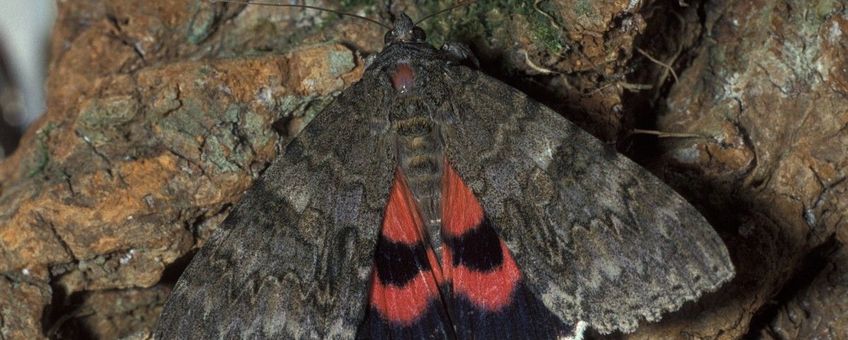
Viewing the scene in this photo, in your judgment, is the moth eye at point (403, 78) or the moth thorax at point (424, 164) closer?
the moth thorax at point (424, 164)

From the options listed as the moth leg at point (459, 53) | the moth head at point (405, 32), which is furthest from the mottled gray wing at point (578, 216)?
the moth head at point (405, 32)

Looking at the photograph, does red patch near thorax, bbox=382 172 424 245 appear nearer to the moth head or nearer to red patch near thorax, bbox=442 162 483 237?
red patch near thorax, bbox=442 162 483 237

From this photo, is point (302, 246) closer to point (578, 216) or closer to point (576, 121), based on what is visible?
point (578, 216)

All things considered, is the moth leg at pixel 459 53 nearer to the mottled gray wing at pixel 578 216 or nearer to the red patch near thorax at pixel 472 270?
the mottled gray wing at pixel 578 216

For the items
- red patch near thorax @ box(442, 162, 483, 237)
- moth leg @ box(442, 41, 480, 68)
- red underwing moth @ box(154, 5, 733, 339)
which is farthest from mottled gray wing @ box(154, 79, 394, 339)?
moth leg @ box(442, 41, 480, 68)

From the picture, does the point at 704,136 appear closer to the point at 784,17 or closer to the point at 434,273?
the point at 784,17

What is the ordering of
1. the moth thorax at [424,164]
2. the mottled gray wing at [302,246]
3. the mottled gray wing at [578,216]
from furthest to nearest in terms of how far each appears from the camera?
the moth thorax at [424,164]
the mottled gray wing at [302,246]
the mottled gray wing at [578,216]
